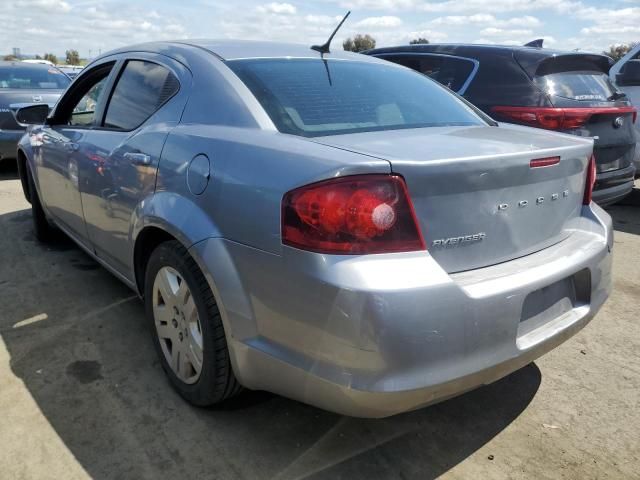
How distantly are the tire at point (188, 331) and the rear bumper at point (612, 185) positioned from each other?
3.39 metres

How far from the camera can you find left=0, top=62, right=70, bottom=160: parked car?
24.0 feet

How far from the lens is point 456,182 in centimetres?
182

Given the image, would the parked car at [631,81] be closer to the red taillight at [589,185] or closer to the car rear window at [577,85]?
the car rear window at [577,85]

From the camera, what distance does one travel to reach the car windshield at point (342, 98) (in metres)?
2.21

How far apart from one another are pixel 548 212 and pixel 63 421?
213 centimetres

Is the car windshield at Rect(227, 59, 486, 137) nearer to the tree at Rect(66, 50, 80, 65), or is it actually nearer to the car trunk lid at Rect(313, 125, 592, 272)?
the car trunk lid at Rect(313, 125, 592, 272)

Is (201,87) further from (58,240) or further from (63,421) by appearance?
(58,240)

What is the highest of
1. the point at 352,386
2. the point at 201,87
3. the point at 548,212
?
the point at 201,87

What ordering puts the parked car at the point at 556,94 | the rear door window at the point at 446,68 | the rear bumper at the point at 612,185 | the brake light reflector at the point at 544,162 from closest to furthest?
the brake light reflector at the point at 544,162 → the parked car at the point at 556,94 → the rear bumper at the point at 612,185 → the rear door window at the point at 446,68

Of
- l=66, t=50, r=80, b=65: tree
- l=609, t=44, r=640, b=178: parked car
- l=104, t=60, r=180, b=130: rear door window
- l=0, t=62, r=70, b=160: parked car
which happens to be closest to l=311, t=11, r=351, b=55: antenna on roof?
l=104, t=60, r=180, b=130: rear door window

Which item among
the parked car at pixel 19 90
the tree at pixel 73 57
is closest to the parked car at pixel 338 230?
the parked car at pixel 19 90

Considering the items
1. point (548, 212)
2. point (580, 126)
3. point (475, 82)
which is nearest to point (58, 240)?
point (475, 82)

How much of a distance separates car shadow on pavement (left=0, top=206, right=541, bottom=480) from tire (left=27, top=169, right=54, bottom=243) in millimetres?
1571

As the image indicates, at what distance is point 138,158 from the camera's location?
258cm
